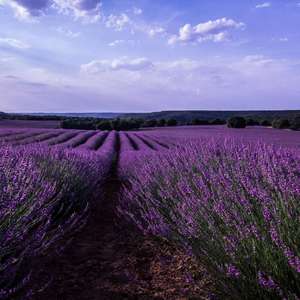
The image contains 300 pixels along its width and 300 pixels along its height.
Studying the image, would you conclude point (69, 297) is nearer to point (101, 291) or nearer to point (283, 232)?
point (101, 291)

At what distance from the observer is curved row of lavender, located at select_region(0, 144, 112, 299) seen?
2.30 metres

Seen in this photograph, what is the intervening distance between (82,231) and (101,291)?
148 cm

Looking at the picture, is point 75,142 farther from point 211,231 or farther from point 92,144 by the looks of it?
point 211,231

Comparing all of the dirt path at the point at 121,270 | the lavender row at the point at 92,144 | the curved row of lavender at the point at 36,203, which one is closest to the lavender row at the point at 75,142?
the lavender row at the point at 92,144

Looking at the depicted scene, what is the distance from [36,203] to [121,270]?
0.93 meters

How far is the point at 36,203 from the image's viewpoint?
8.16ft

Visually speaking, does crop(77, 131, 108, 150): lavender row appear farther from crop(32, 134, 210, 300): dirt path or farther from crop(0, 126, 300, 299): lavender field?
crop(0, 126, 300, 299): lavender field

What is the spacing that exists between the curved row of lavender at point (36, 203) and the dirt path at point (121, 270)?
18 cm

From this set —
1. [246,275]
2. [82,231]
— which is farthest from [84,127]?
[246,275]

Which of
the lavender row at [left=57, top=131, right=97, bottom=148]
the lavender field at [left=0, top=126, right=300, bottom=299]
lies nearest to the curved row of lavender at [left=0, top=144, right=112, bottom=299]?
the lavender field at [left=0, top=126, right=300, bottom=299]

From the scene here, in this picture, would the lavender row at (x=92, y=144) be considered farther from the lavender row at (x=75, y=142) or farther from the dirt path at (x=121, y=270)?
the dirt path at (x=121, y=270)

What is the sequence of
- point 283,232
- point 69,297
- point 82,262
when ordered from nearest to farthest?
point 283,232
point 69,297
point 82,262

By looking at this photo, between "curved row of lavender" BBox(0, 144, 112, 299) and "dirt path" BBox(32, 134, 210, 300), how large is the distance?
18cm

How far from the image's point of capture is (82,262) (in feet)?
10.6
